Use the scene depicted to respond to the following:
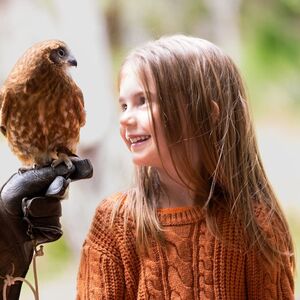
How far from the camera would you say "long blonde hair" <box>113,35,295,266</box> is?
1.10 metres

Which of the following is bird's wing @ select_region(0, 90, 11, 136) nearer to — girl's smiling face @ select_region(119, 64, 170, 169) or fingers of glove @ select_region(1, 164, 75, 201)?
fingers of glove @ select_region(1, 164, 75, 201)

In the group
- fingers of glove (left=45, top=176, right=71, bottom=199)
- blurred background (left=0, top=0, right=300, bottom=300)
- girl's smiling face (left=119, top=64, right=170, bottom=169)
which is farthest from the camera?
blurred background (left=0, top=0, right=300, bottom=300)

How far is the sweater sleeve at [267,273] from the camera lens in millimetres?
1132

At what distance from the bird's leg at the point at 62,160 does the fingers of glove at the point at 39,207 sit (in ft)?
0.20

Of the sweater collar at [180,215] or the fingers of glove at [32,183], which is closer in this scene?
the fingers of glove at [32,183]

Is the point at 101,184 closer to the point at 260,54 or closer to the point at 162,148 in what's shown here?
the point at 162,148

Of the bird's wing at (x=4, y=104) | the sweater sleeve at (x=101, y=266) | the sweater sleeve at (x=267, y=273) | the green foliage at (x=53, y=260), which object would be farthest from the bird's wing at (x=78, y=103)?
the green foliage at (x=53, y=260)

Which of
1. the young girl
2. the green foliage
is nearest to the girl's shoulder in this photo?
the young girl

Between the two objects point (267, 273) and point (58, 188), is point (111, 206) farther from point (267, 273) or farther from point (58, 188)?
point (267, 273)

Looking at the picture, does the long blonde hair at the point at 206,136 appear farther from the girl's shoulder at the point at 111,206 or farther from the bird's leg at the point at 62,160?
the bird's leg at the point at 62,160

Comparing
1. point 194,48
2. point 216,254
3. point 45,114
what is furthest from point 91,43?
point 216,254

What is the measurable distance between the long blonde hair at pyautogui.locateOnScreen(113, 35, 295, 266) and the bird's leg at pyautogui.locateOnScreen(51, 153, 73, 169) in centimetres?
19

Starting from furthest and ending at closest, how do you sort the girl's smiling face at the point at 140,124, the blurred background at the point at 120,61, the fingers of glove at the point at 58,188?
the blurred background at the point at 120,61 → the girl's smiling face at the point at 140,124 → the fingers of glove at the point at 58,188

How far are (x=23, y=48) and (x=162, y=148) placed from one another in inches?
20.6
